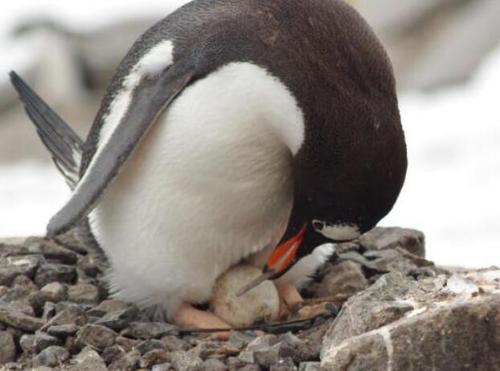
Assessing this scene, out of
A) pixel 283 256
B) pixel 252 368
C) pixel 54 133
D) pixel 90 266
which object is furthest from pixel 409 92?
pixel 252 368

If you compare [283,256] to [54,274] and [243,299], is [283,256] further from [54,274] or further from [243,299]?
[54,274]

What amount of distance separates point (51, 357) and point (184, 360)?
0.97ft

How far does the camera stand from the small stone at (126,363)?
279cm

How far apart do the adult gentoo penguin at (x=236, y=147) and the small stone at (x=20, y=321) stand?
23cm

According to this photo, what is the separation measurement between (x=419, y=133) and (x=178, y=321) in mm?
5780

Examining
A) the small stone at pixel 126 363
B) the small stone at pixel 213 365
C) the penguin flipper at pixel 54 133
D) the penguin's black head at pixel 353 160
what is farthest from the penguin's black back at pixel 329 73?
the penguin flipper at pixel 54 133

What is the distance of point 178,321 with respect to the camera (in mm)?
3188

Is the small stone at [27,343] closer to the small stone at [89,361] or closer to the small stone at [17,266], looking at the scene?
the small stone at [89,361]

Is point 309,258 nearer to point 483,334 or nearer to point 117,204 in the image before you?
point 117,204

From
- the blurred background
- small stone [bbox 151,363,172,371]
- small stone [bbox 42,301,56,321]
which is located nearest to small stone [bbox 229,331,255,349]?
small stone [bbox 151,363,172,371]

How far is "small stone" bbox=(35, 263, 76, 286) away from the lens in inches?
131

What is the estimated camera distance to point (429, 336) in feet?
7.91

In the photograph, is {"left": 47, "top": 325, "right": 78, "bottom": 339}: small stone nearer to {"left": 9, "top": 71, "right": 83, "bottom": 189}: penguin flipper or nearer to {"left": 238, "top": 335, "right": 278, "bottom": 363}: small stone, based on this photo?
{"left": 238, "top": 335, "right": 278, "bottom": 363}: small stone

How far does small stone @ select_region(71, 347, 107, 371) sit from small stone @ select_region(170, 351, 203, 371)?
0.49 ft
